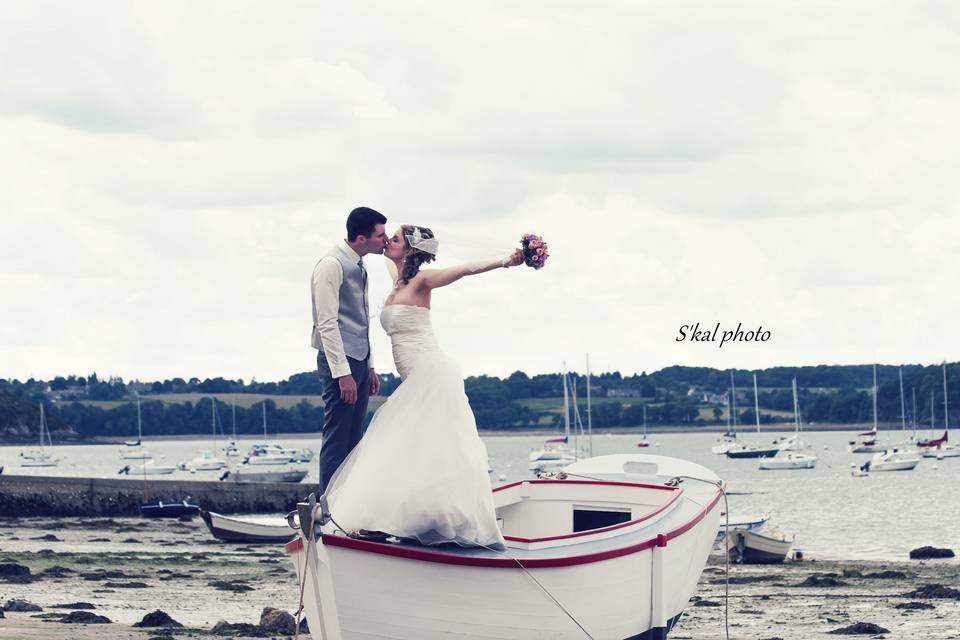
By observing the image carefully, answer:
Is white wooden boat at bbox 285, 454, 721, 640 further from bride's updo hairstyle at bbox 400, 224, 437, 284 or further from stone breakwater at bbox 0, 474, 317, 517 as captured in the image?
stone breakwater at bbox 0, 474, 317, 517

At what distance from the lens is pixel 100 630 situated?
47.1 ft

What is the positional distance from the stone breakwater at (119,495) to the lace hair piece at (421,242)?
27967 millimetres

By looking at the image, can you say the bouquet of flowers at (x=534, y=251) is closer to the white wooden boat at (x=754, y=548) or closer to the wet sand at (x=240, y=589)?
the wet sand at (x=240, y=589)

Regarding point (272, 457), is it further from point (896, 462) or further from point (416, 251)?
point (416, 251)

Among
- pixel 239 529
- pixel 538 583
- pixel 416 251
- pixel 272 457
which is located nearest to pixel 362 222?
pixel 416 251

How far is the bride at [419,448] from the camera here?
10.8 meters

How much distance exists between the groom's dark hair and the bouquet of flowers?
1.19m

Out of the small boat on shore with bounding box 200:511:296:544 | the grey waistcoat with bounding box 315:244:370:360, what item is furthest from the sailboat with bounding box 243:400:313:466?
the grey waistcoat with bounding box 315:244:370:360

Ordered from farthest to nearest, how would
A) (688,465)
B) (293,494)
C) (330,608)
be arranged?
(293,494) → (688,465) → (330,608)

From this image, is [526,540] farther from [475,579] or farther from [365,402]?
[365,402]

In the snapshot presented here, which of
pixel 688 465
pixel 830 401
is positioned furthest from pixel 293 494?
pixel 830 401

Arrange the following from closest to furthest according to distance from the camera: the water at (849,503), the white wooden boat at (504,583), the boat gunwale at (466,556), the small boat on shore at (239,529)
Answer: the boat gunwale at (466,556), the white wooden boat at (504,583), the small boat on shore at (239,529), the water at (849,503)

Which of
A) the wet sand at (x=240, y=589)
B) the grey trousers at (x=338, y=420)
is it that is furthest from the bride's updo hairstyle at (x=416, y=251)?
the wet sand at (x=240, y=589)

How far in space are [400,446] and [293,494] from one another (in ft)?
104
